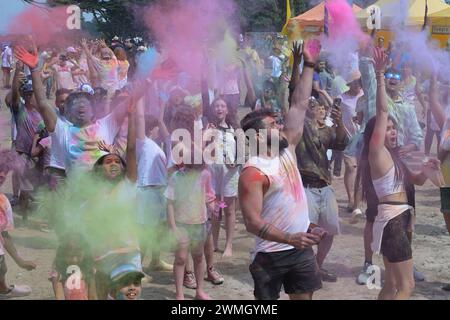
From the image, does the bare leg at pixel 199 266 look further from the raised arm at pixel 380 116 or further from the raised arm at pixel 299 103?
the raised arm at pixel 380 116

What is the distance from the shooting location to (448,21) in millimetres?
12664

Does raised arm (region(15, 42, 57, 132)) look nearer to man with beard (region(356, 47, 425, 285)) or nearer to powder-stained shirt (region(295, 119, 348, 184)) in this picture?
powder-stained shirt (region(295, 119, 348, 184))

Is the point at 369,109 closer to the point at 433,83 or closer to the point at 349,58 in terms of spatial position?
the point at 433,83

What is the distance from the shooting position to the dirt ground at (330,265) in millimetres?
5344

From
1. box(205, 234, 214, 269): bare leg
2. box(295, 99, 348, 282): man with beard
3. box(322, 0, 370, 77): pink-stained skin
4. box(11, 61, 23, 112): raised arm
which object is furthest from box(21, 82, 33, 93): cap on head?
box(295, 99, 348, 282): man with beard

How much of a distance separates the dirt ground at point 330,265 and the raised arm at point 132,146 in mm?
1297

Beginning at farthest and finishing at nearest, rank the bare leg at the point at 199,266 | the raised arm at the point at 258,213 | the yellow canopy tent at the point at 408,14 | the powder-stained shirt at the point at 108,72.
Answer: the yellow canopy tent at the point at 408,14, the powder-stained shirt at the point at 108,72, the bare leg at the point at 199,266, the raised arm at the point at 258,213

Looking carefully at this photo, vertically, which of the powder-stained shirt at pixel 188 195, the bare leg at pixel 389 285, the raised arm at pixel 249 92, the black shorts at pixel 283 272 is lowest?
the bare leg at pixel 389 285

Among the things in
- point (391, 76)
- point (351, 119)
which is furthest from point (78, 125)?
point (351, 119)

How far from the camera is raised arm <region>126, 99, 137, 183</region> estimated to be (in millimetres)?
4375

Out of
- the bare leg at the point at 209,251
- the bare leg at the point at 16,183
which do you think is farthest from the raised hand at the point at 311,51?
the bare leg at the point at 16,183

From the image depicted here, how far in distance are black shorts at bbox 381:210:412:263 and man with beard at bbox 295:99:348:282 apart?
82 centimetres
